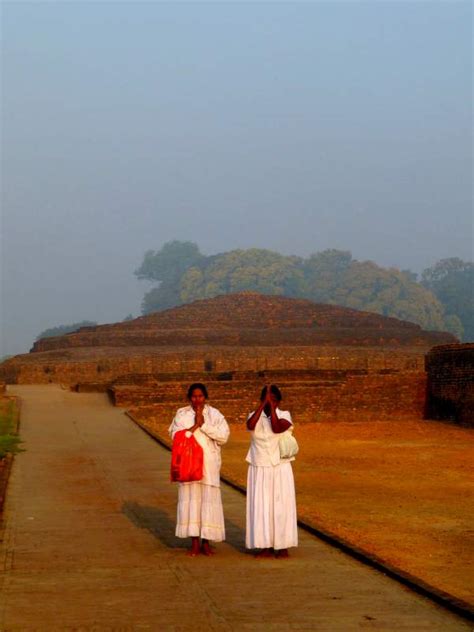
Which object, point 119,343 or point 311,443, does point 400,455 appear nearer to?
point 311,443

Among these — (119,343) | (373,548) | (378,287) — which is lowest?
(373,548)

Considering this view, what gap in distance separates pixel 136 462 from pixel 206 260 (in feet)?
288

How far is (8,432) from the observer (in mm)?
15703

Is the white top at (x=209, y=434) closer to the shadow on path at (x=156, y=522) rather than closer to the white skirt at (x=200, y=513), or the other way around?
the white skirt at (x=200, y=513)

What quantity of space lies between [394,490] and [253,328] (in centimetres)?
2618

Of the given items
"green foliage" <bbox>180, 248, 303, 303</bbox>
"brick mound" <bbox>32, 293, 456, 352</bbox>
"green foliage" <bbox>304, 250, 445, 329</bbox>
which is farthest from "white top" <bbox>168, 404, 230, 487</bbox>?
"green foliage" <bbox>180, 248, 303, 303</bbox>

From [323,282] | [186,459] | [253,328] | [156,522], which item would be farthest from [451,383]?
[323,282]

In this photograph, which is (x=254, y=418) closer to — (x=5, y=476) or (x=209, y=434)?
(x=209, y=434)

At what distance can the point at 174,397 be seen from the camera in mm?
19672

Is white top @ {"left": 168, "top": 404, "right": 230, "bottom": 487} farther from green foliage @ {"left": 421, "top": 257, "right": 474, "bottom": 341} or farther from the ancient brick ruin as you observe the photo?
green foliage @ {"left": 421, "top": 257, "right": 474, "bottom": 341}

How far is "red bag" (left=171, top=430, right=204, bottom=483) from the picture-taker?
693cm

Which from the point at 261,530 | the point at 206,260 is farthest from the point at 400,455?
the point at 206,260

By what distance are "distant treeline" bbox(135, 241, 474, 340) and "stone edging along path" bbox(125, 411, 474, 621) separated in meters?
69.4

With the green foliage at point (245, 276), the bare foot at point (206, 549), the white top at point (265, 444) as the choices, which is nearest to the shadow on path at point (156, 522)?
the bare foot at point (206, 549)
